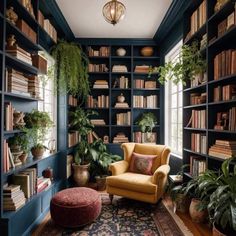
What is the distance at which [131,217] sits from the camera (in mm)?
2877

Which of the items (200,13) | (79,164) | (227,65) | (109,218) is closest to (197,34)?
(200,13)

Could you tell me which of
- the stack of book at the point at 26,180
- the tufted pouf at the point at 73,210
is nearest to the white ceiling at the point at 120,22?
the stack of book at the point at 26,180

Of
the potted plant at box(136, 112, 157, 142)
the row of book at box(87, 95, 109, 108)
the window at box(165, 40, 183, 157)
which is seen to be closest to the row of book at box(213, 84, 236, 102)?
the window at box(165, 40, 183, 157)

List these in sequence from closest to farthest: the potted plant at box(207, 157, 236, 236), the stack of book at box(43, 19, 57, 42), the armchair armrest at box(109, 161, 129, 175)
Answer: the potted plant at box(207, 157, 236, 236) → the stack of book at box(43, 19, 57, 42) → the armchair armrest at box(109, 161, 129, 175)

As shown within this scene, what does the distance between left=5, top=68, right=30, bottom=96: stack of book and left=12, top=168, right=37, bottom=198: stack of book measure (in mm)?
890

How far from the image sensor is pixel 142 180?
121 inches

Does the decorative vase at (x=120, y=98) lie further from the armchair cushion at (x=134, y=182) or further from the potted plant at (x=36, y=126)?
the potted plant at (x=36, y=126)

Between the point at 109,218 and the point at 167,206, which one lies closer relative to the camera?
the point at 109,218

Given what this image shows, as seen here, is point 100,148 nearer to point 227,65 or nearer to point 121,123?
point 121,123

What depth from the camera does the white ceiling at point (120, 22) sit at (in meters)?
3.13

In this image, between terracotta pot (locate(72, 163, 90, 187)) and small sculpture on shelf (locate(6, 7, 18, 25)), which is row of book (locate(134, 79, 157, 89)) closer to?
terracotta pot (locate(72, 163, 90, 187))

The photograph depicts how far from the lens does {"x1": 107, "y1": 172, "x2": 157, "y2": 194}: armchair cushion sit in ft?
9.69

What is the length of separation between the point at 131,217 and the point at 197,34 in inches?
101

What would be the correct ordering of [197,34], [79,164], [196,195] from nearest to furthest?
[196,195]
[197,34]
[79,164]
